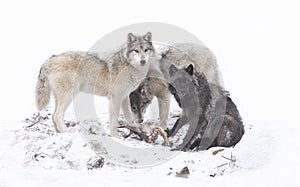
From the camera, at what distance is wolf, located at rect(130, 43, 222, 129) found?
8492mm

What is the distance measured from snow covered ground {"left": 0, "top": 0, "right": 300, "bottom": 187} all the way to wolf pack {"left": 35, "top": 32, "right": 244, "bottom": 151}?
0.45m

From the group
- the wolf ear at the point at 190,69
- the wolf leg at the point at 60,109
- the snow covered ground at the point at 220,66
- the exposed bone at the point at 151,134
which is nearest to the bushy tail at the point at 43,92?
the wolf leg at the point at 60,109

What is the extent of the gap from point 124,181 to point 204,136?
3.12 m

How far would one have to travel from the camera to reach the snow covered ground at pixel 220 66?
196 inches

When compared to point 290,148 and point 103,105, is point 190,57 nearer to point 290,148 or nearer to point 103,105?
point 103,105

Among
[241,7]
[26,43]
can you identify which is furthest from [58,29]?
[241,7]

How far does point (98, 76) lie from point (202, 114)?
1.88m

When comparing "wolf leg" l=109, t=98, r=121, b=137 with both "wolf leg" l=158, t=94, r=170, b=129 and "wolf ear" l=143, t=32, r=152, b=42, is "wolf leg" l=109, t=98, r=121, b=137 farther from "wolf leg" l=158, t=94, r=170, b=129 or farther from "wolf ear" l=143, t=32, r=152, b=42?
"wolf ear" l=143, t=32, r=152, b=42

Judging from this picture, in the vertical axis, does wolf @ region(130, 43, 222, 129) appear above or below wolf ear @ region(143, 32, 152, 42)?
below

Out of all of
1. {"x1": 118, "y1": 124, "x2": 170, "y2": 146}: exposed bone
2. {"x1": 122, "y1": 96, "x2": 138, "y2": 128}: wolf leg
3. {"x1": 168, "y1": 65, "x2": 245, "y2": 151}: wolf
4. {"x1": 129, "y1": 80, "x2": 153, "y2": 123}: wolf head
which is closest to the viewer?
{"x1": 118, "y1": 124, "x2": 170, "y2": 146}: exposed bone

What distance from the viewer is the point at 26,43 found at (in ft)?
59.3

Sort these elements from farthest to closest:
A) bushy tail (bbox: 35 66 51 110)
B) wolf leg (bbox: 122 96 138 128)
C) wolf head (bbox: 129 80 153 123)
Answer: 1. wolf head (bbox: 129 80 153 123)
2. wolf leg (bbox: 122 96 138 128)
3. bushy tail (bbox: 35 66 51 110)

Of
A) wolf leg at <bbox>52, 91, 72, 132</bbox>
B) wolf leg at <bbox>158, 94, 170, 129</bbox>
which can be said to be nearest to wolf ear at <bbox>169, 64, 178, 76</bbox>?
wolf leg at <bbox>158, 94, 170, 129</bbox>

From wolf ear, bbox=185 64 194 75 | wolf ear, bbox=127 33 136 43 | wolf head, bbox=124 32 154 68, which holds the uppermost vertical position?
wolf ear, bbox=127 33 136 43
